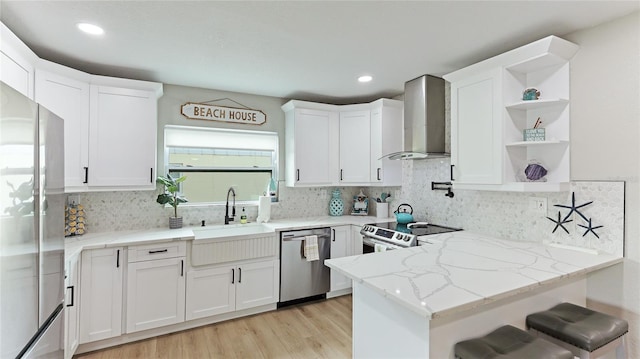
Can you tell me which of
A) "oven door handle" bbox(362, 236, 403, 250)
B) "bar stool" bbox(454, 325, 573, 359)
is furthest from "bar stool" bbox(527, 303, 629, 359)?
"oven door handle" bbox(362, 236, 403, 250)

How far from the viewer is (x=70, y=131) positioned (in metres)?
2.53

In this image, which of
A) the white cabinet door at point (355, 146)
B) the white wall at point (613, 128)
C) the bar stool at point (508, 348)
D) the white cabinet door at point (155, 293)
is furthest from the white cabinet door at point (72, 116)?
the white wall at point (613, 128)

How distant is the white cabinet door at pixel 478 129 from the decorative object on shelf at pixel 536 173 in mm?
216

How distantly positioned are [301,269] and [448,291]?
2196mm

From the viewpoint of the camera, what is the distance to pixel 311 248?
3371mm

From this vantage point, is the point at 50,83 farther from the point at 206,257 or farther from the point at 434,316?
the point at 434,316

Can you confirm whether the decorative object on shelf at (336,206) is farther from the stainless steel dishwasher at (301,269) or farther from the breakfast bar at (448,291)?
the breakfast bar at (448,291)

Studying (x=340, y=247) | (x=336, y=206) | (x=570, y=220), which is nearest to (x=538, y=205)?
(x=570, y=220)

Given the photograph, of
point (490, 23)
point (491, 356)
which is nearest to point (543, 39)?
point (490, 23)

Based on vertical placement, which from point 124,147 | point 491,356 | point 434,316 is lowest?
point 491,356

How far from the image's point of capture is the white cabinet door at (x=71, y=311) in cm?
215

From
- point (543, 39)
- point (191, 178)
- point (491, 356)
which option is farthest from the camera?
point (191, 178)

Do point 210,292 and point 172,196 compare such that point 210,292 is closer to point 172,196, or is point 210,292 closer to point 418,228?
point 172,196

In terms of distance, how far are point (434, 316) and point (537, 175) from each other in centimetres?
166
